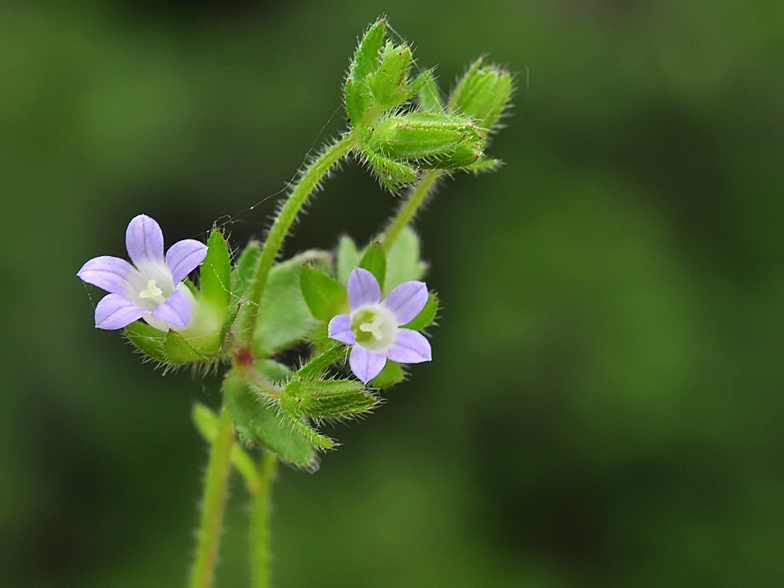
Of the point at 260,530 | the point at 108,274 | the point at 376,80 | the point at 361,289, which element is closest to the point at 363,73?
the point at 376,80

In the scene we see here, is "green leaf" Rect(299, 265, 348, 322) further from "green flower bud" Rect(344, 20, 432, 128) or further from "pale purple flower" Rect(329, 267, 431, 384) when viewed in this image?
"green flower bud" Rect(344, 20, 432, 128)

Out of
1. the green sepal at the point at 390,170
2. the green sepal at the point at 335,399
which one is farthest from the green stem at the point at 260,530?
the green sepal at the point at 390,170

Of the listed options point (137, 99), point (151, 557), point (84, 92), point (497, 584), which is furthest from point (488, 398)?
point (84, 92)

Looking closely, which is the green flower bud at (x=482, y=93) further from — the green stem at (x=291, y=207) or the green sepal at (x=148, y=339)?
the green sepal at (x=148, y=339)

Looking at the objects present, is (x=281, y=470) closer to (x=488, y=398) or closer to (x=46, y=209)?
(x=488, y=398)

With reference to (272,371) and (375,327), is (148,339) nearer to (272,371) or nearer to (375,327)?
(272,371)
